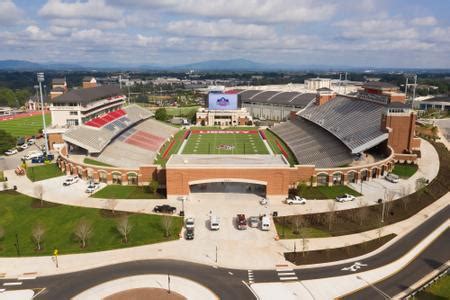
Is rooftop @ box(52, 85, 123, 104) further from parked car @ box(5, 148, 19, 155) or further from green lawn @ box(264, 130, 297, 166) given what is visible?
green lawn @ box(264, 130, 297, 166)

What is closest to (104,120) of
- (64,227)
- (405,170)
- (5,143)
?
(5,143)

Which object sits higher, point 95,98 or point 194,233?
point 95,98

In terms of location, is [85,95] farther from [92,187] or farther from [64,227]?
[64,227]

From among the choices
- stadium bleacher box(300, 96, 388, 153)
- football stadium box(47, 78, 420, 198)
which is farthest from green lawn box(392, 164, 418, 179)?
stadium bleacher box(300, 96, 388, 153)

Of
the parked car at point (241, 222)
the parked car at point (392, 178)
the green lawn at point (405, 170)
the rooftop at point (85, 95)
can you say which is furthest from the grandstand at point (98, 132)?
the green lawn at point (405, 170)

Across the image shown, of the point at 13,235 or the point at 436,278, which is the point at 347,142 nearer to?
the point at 436,278

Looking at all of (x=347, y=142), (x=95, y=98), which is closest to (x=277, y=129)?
(x=347, y=142)

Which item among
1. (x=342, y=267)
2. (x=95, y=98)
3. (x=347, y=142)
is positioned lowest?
(x=342, y=267)

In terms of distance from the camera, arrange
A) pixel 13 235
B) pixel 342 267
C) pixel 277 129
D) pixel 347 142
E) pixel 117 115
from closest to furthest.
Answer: pixel 342 267, pixel 13 235, pixel 347 142, pixel 117 115, pixel 277 129
